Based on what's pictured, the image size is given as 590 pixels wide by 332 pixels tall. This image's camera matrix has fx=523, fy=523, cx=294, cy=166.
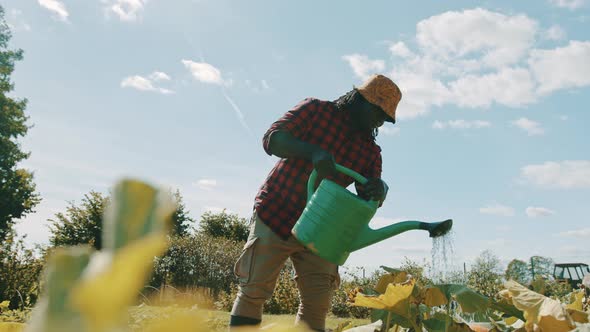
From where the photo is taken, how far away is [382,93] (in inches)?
117

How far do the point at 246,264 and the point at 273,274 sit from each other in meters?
0.15

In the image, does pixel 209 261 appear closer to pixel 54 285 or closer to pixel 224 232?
pixel 224 232

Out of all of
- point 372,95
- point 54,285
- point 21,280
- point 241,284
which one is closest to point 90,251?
point 54,285

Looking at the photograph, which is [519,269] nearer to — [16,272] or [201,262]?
[16,272]

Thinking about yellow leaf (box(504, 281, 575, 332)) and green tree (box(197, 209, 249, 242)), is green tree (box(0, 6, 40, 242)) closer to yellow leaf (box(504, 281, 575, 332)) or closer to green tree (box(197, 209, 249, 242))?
green tree (box(197, 209, 249, 242))

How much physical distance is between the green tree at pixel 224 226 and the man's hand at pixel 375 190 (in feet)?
71.3

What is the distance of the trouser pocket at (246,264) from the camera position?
2.62 metres

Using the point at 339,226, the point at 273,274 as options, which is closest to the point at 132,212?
the point at 339,226

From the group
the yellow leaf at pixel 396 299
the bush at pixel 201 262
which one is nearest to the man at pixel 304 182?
the yellow leaf at pixel 396 299

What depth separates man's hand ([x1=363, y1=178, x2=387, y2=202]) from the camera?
8.30ft

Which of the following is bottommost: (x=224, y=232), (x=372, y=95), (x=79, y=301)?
(x=79, y=301)

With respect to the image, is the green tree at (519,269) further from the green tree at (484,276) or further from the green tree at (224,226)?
the green tree at (224,226)

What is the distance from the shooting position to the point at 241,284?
2629 millimetres

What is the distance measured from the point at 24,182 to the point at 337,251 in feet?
75.9
